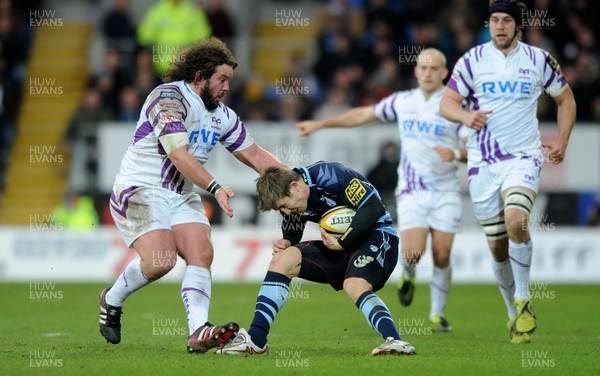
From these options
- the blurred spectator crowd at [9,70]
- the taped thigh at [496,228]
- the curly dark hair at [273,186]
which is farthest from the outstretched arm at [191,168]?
the blurred spectator crowd at [9,70]

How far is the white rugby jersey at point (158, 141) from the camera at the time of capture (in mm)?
8914

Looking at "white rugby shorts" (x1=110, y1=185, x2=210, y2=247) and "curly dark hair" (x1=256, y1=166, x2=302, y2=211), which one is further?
"white rugby shorts" (x1=110, y1=185, x2=210, y2=247)

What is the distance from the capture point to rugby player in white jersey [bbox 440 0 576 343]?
9.94 metres

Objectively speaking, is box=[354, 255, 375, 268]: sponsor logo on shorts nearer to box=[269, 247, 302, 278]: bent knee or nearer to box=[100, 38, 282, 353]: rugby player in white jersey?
box=[269, 247, 302, 278]: bent knee

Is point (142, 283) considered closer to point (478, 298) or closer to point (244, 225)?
point (478, 298)

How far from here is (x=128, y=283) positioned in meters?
9.05

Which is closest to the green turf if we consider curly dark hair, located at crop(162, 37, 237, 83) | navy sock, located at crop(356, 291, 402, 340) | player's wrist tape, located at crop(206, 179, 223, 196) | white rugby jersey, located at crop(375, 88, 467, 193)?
navy sock, located at crop(356, 291, 402, 340)

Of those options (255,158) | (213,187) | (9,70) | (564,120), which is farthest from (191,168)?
(9,70)

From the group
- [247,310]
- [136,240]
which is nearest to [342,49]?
[247,310]

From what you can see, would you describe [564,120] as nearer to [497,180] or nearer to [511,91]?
[511,91]

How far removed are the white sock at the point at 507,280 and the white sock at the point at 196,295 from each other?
315 cm

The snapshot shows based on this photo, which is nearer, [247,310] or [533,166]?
[533,166]

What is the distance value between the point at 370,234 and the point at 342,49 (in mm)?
12882

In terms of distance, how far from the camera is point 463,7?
70.9 feet
